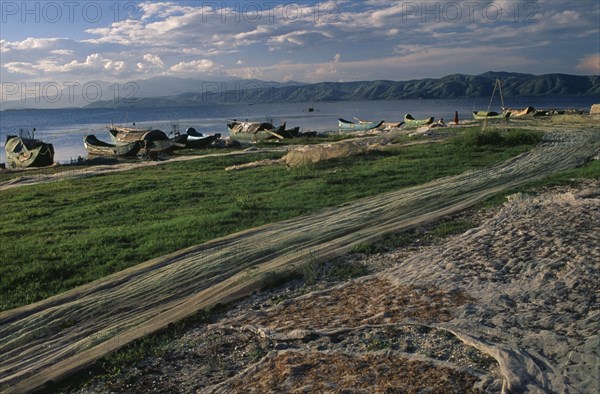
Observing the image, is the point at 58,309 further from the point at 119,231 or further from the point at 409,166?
the point at 409,166

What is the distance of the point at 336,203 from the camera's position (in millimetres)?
10719


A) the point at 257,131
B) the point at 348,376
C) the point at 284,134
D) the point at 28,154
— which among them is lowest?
the point at 348,376

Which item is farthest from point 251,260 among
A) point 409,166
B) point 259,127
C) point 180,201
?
point 259,127

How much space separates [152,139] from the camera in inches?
1329

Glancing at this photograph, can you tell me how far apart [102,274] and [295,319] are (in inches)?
126

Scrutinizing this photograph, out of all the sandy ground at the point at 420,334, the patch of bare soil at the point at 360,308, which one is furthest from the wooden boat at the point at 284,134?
the patch of bare soil at the point at 360,308

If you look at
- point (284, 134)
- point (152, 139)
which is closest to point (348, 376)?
point (152, 139)

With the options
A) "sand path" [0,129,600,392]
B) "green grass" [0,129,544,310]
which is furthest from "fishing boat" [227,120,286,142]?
"sand path" [0,129,600,392]

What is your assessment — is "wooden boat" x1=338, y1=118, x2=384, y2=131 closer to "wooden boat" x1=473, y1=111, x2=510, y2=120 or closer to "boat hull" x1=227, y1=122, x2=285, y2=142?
"wooden boat" x1=473, y1=111, x2=510, y2=120

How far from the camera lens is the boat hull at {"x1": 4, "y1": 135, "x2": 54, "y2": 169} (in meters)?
29.3

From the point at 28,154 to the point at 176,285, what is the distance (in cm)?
2690

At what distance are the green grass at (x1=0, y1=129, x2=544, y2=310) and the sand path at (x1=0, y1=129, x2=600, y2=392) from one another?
669 mm

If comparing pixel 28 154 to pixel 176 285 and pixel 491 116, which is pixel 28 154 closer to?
pixel 176 285

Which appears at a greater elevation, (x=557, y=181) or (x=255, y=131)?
(x=255, y=131)
